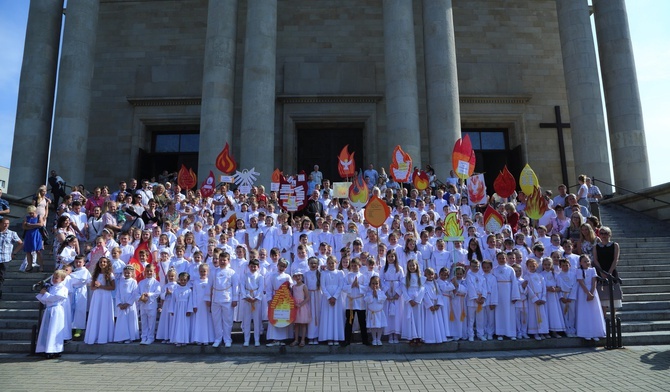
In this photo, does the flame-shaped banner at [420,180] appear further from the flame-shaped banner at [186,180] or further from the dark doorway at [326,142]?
the flame-shaped banner at [186,180]

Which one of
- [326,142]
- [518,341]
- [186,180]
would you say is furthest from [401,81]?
[518,341]

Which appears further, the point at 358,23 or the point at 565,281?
the point at 358,23

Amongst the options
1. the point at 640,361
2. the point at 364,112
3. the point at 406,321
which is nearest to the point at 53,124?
the point at 364,112

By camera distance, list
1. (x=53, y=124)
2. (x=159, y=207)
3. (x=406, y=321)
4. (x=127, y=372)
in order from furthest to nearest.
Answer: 1. (x=53, y=124)
2. (x=159, y=207)
3. (x=406, y=321)
4. (x=127, y=372)

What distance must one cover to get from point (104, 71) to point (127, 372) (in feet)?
69.0

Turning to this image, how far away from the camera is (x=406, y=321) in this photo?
9.41m

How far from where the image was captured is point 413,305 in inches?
370

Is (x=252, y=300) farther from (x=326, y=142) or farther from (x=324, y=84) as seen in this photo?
(x=324, y=84)

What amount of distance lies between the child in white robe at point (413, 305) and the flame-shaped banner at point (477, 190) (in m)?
5.31

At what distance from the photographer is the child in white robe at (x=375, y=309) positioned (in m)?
9.22

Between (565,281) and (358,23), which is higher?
(358,23)

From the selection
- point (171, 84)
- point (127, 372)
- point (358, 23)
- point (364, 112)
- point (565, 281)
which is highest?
point (358, 23)

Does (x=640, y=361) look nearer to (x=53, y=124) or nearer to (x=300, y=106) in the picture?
(x=300, y=106)

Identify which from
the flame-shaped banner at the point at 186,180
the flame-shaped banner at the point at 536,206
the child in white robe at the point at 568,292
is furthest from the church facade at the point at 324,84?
the child in white robe at the point at 568,292
